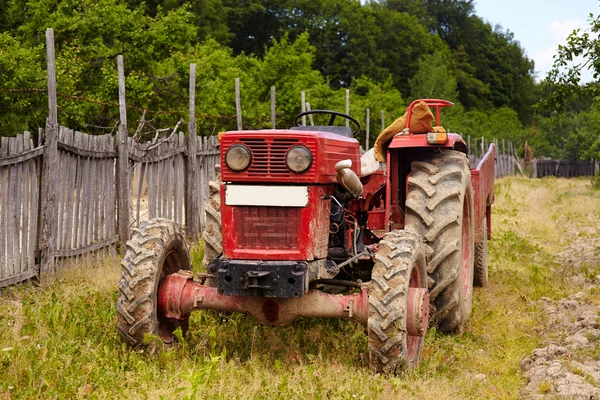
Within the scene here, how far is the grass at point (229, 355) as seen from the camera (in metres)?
4.99

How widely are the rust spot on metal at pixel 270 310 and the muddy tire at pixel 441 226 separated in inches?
53.0

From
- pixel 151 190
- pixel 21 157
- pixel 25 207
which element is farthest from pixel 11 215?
pixel 151 190

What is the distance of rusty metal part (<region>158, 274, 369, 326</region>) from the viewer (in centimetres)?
549

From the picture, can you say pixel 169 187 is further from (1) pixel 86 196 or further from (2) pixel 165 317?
(2) pixel 165 317

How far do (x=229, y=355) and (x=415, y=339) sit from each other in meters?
1.36

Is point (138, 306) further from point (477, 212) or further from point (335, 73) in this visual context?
point (335, 73)

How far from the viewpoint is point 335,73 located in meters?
64.4

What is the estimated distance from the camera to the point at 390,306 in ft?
17.2

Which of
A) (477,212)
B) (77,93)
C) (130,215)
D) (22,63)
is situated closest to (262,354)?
(477,212)

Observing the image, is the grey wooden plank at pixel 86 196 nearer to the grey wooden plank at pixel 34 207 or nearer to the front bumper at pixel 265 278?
the grey wooden plank at pixel 34 207

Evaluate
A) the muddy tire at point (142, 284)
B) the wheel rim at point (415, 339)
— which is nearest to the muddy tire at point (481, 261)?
the wheel rim at point (415, 339)

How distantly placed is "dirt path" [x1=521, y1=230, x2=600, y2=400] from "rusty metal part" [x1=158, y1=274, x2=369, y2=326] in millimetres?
1304

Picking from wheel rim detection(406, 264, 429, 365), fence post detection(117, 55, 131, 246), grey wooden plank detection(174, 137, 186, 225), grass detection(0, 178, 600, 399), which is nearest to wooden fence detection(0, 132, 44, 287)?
grass detection(0, 178, 600, 399)

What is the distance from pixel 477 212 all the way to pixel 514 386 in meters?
2.69
